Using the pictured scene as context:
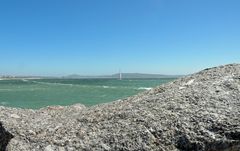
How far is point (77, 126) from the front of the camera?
7.46 metres

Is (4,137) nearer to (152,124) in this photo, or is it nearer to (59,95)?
(152,124)

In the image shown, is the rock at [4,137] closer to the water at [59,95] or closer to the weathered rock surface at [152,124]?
the weathered rock surface at [152,124]

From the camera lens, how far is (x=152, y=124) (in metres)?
7.07

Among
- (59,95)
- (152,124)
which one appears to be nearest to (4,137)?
(152,124)

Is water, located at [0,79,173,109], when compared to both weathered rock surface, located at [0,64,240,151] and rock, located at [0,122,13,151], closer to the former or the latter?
rock, located at [0,122,13,151]

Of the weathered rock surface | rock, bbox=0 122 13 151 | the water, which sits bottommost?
the water

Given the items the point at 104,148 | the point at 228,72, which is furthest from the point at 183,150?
the point at 228,72

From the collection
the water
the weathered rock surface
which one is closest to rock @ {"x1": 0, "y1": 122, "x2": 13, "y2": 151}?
the weathered rock surface

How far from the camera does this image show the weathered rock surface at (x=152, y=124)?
682 cm

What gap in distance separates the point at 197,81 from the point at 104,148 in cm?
279

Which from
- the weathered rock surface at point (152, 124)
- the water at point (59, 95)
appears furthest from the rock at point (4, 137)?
the water at point (59, 95)

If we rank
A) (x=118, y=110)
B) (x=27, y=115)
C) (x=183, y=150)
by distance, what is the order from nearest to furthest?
1. (x=183, y=150)
2. (x=118, y=110)
3. (x=27, y=115)

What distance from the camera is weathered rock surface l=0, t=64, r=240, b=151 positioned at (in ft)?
22.4

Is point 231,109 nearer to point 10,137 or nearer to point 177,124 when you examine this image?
point 177,124
